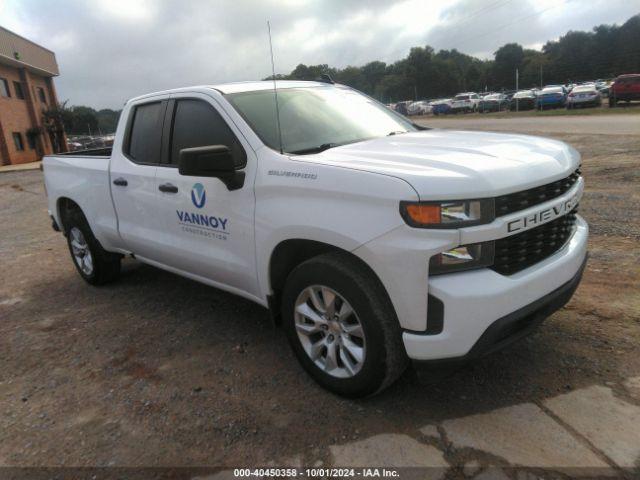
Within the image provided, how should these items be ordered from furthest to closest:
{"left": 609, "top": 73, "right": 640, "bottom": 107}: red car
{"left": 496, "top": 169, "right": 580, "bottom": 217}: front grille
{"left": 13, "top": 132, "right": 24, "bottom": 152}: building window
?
{"left": 13, "top": 132, "right": 24, "bottom": 152}: building window, {"left": 609, "top": 73, "right": 640, "bottom": 107}: red car, {"left": 496, "top": 169, "right": 580, "bottom": 217}: front grille

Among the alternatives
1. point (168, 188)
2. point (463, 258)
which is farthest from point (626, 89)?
point (463, 258)

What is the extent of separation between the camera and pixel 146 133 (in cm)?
430

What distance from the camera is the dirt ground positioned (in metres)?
2.75

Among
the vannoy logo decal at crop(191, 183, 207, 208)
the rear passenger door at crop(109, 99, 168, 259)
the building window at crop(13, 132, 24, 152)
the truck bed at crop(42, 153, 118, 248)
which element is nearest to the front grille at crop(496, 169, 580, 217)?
the vannoy logo decal at crop(191, 183, 207, 208)

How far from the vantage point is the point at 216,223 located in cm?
348

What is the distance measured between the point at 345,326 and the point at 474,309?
74 centimetres

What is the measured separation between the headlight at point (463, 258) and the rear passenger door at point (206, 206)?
1251mm

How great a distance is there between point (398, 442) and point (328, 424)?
0.40 meters

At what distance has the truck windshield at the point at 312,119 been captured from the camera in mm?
3361

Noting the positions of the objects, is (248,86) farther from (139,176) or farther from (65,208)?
(65,208)

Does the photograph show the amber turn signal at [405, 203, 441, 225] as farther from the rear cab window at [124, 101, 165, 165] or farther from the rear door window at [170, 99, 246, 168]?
the rear cab window at [124, 101, 165, 165]

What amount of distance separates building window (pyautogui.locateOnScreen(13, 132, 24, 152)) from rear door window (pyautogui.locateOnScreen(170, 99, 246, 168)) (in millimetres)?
36324

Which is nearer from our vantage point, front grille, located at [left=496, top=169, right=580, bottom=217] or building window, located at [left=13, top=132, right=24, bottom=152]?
front grille, located at [left=496, top=169, right=580, bottom=217]

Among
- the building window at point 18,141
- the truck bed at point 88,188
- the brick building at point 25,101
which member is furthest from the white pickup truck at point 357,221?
the building window at point 18,141
